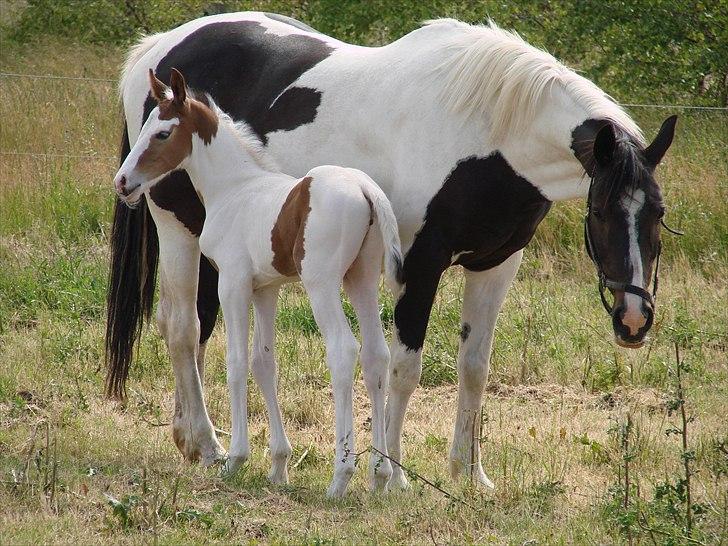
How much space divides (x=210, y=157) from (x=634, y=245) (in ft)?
6.25

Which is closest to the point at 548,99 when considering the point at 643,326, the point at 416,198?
the point at 416,198

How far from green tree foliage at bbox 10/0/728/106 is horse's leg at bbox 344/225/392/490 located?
6.67 metres

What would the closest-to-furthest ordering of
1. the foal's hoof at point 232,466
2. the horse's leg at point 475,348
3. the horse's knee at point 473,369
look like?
the foal's hoof at point 232,466
the horse's leg at point 475,348
the horse's knee at point 473,369

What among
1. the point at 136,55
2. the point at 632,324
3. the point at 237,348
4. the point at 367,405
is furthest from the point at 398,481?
the point at 136,55

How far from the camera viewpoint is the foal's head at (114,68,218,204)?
487 cm

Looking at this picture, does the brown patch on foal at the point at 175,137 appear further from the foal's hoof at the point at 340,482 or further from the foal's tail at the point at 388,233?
the foal's hoof at the point at 340,482

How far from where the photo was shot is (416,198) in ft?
15.8

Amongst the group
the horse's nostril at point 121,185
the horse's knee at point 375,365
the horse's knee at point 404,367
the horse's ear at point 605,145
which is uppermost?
the horse's ear at point 605,145

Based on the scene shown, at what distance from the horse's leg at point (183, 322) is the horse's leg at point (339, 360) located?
131 cm

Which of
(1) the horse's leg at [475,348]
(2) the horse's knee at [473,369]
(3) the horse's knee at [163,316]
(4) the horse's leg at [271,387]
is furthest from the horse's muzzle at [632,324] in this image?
(3) the horse's knee at [163,316]

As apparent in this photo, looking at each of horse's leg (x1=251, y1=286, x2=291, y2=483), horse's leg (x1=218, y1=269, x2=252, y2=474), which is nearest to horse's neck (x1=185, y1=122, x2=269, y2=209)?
horse's leg (x1=218, y1=269, x2=252, y2=474)

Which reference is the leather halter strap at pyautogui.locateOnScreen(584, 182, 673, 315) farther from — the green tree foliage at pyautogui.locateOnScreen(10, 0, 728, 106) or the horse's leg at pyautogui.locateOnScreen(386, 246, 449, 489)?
the green tree foliage at pyautogui.locateOnScreen(10, 0, 728, 106)

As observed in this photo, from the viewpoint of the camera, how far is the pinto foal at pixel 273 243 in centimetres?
439

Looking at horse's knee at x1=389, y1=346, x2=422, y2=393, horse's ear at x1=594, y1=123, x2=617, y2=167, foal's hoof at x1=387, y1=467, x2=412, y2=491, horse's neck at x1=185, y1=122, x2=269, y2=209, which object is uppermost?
horse's ear at x1=594, y1=123, x2=617, y2=167
